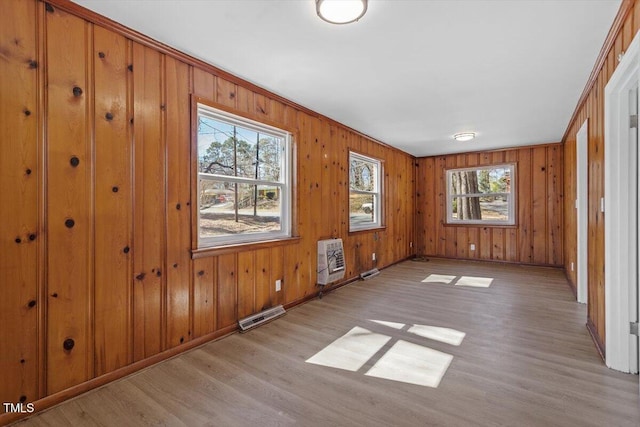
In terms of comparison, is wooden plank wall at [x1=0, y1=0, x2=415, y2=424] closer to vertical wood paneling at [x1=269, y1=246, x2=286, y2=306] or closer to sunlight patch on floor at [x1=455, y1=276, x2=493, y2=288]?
vertical wood paneling at [x1=269, y1=246, x2=286, y2=306]

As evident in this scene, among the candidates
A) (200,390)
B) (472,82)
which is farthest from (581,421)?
(472,82)

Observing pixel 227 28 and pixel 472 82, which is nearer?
pixel 227 28

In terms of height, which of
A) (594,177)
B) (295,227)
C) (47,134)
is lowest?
(295,227)

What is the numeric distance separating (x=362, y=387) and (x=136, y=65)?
2608 millimetres

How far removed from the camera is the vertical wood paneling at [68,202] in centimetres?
172

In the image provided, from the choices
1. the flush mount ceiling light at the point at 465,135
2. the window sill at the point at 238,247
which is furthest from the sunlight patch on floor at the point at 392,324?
the flush mount ceiling light at the point at 465,135

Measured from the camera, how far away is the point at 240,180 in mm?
2893

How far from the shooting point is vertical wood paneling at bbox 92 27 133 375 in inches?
75.0

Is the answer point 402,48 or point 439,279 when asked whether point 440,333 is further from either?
point 402,48

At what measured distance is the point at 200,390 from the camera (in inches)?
74.6

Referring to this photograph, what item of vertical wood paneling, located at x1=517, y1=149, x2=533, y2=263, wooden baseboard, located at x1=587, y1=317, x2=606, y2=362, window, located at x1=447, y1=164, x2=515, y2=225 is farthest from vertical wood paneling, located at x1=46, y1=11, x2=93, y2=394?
vertical wood paneling, located at x1=517, y1=149, x2=533, y2=263

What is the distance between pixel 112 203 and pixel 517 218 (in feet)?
21.1

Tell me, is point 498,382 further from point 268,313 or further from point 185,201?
point 185,201

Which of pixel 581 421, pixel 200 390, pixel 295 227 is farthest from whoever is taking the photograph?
pixel 295 227
